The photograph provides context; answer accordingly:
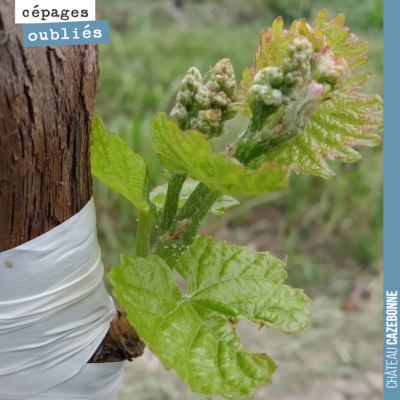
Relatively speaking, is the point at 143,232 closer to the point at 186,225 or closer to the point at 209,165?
the point at 186,225


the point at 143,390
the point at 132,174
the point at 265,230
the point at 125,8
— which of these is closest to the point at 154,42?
the point at 125,8

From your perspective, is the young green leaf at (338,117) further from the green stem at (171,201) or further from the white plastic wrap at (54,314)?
the white plastic wrap at (54,314)

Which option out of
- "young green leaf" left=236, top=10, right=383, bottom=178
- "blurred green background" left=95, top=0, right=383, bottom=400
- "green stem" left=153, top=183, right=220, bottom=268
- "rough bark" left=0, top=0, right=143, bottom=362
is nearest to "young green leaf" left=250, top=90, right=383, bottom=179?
"young green leaf" left=236, top=10, right=383, bottom=178

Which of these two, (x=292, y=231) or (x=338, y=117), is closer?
(x=338, y=117)

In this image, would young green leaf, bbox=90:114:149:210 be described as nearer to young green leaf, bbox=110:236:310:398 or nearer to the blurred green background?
young green leaf, bbox=110:236:310:398

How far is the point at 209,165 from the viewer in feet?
1.79

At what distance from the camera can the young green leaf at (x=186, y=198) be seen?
80cm

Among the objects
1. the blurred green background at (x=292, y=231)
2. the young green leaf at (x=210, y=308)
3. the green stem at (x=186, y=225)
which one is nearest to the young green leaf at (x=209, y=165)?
the green stem at (x=186, y=225)

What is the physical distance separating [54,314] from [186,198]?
0.99 ft

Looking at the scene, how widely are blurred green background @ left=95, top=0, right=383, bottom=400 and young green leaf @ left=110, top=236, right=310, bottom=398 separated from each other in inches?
61.7

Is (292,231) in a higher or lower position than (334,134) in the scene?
lower

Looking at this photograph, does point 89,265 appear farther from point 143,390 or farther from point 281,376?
point 281,376

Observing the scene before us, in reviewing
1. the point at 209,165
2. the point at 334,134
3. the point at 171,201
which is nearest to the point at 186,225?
the point at 171,201

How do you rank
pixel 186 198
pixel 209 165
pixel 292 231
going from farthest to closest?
pixel 292 231 → pixel 186 198 → pixel 209 165
